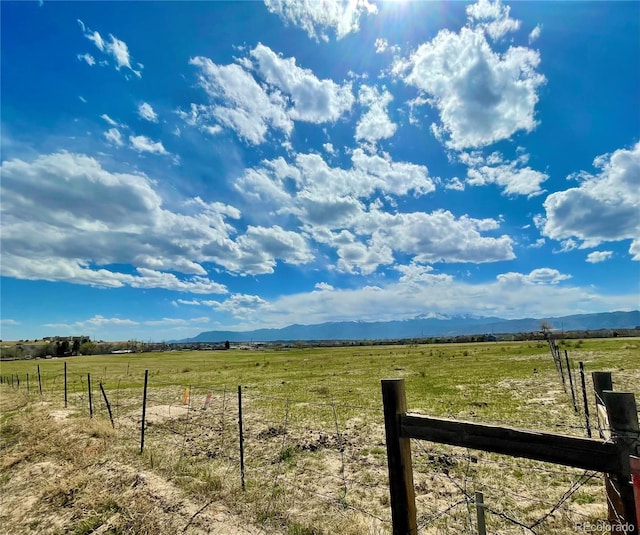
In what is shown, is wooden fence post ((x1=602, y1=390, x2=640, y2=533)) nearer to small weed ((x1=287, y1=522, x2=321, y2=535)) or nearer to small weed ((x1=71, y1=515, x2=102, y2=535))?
small weed ((x1=287, y1=522, x2=321, y2=535))

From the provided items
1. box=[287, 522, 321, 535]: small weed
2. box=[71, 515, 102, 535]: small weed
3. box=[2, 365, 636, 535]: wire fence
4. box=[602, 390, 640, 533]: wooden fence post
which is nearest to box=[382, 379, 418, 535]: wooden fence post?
box=[2, 365, 636, 535]: wire fence

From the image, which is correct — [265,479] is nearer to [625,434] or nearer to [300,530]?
[300,530]

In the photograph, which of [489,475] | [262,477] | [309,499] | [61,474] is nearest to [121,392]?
[61,474]

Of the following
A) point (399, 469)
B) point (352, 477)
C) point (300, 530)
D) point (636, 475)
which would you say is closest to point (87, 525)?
point (300, 530)

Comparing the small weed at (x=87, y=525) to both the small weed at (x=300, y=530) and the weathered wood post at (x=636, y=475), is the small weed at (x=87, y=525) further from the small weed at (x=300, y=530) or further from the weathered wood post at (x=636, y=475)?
the weathered wood post at (x=636, y=475)

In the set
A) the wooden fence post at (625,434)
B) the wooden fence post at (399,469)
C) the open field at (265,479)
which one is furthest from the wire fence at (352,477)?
the wooden fence post at (399,469)

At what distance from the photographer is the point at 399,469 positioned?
4156 millimetres

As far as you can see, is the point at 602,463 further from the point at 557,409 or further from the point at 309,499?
the point at 557,409

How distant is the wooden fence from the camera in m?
2.95

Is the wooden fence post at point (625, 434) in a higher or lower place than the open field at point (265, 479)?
higher

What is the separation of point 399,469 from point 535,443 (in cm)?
158

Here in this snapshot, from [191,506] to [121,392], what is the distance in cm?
2601

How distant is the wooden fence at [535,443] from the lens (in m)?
2.95

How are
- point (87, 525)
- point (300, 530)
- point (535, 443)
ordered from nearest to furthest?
point (535, 443) < point (300, 530) < point (87, 525)
